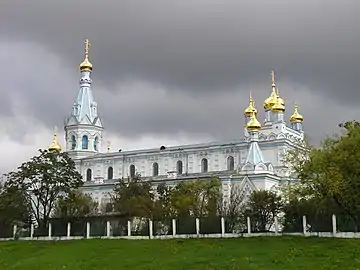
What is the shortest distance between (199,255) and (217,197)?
23031 mm

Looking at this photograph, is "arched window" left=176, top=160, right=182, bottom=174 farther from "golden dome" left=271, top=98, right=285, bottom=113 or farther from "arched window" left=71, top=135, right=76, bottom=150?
"arched window" left=71, top=135, right=76, bottom=150

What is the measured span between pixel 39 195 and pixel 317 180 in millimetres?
22900

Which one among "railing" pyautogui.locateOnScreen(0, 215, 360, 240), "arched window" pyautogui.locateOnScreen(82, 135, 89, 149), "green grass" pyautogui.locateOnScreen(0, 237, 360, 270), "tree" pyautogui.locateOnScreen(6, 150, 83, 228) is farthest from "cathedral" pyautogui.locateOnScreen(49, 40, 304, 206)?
"green grass" pyautogui.locateOnScreen(0, 237, 360, 270)

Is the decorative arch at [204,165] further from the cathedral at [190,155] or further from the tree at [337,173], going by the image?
the tree at [337,173]

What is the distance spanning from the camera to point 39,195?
4656cm

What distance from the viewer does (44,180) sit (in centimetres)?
4622

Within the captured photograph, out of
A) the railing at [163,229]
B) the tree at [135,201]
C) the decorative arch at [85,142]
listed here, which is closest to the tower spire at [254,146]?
the tree at [135,201]

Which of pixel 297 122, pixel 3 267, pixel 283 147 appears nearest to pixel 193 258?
pixel 3 267

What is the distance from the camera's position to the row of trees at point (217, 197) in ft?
104

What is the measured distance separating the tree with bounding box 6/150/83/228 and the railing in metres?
2.61

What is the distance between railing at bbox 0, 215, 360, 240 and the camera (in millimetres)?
32969

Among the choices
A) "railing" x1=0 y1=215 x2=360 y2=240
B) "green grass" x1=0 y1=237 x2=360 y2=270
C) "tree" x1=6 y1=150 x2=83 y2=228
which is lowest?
"green grass" x1=0 y1=237 x2=360 y2=270

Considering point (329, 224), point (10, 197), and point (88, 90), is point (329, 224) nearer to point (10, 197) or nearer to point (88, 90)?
point (10, 197)

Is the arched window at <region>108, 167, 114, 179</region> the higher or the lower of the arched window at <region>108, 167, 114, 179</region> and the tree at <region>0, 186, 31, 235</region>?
the higher
